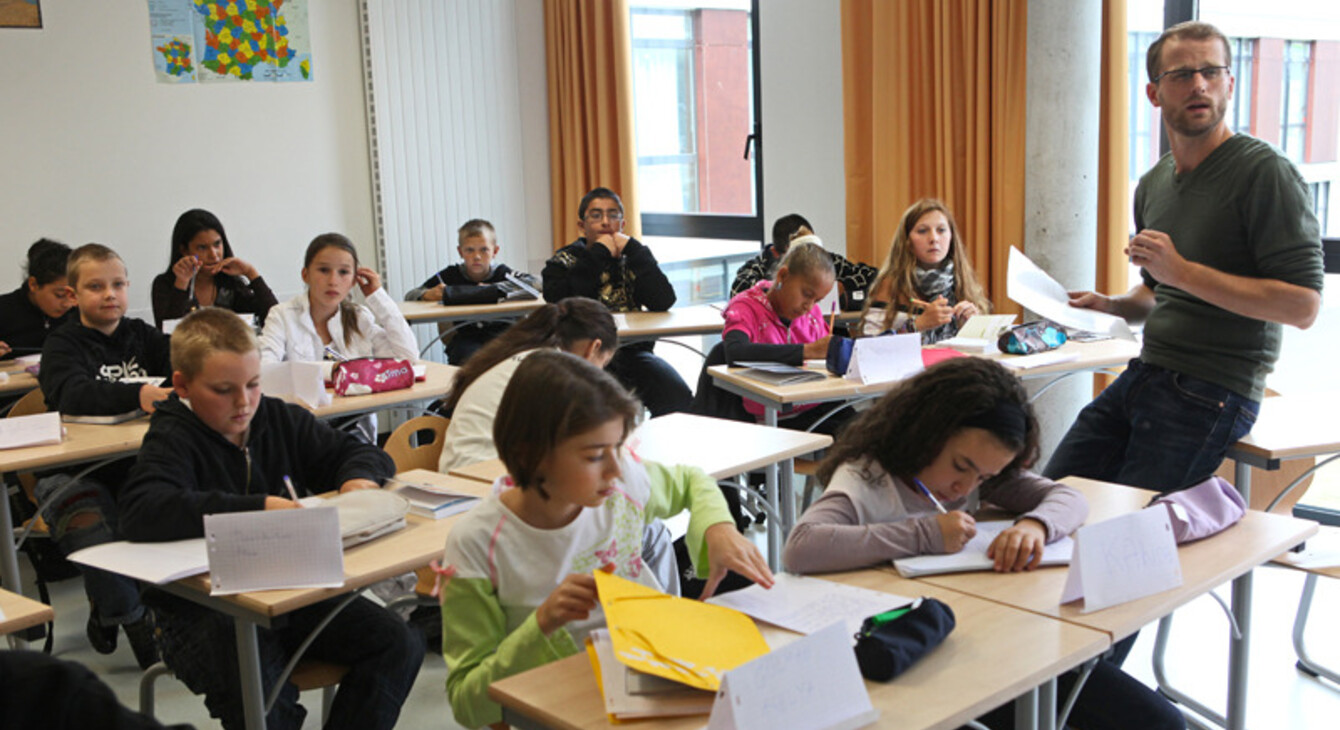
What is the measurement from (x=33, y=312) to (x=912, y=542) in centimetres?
414

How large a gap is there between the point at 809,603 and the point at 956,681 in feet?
0.96

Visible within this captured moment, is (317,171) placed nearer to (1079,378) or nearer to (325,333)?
(325,333)

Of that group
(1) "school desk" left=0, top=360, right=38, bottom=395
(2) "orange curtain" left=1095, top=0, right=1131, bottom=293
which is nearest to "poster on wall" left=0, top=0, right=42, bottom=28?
(1) "school desk" left=0, top=360, right=38, bottom=395

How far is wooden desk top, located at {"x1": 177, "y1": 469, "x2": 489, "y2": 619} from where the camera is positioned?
1955mm

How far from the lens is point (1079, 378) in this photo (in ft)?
15.8

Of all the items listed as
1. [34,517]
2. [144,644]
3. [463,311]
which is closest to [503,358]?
[144,644]

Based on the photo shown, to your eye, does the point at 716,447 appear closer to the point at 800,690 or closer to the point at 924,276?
the point at 800,690

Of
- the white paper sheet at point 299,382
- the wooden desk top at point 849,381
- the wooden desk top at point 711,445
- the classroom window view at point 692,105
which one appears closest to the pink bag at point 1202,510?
the wooden desk top at point 711,445

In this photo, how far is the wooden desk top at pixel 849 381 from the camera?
3492mm

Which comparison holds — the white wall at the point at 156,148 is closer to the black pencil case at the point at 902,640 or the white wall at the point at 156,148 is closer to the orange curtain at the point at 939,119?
the orange curtain at the point at 939,119

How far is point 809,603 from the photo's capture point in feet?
5.67

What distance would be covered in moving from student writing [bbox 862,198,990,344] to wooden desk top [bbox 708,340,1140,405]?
45 centimetres

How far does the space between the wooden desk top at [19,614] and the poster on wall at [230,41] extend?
4.65 m

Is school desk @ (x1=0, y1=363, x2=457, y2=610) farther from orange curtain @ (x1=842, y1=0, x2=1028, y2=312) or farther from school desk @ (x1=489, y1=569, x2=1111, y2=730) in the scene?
orange curtain @ (x1=842, y1=0, x2=1028, y2=312)
